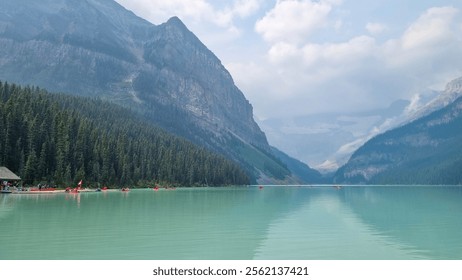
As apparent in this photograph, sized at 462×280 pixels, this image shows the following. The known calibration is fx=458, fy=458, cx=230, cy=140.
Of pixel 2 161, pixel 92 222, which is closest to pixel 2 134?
pixel 2 161

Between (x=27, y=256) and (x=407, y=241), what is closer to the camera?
(x=27, y=256)

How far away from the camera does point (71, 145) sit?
149m

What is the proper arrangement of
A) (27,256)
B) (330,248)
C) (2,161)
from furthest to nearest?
(2,161) < (330,248) < (27,256)

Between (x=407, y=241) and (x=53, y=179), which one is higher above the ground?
(x=53, y=179)

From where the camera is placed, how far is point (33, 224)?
44156 millimetres

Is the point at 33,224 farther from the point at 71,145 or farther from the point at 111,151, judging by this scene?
the point at 111,151

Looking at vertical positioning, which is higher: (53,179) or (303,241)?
(53,179)

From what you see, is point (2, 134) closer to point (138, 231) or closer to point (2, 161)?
point (2, 161)

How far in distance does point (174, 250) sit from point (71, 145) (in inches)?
4983

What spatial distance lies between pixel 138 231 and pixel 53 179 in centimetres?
9967
